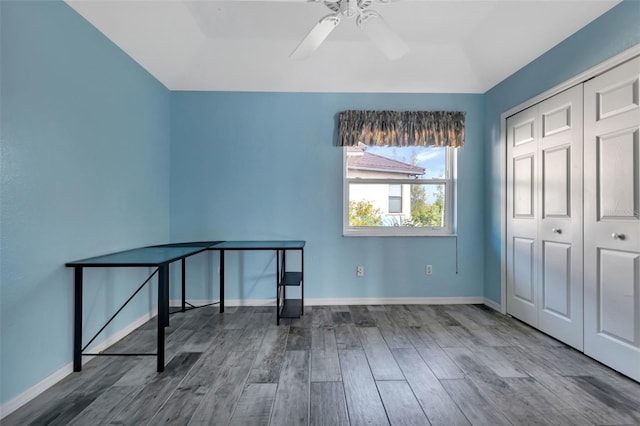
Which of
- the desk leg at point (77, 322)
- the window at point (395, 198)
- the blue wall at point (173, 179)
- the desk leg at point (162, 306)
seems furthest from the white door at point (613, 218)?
the desk leg at point (77, 322)

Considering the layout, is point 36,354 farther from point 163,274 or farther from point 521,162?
point 521,162

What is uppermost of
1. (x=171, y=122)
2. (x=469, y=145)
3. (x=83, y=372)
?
(x=171, y=122)

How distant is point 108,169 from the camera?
7.88 feet

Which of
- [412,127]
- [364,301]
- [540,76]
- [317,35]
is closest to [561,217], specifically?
[540,76]

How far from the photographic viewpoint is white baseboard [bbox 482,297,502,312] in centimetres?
322

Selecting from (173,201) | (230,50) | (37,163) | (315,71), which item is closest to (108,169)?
(37,163)

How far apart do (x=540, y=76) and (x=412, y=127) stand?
1211 millimetres

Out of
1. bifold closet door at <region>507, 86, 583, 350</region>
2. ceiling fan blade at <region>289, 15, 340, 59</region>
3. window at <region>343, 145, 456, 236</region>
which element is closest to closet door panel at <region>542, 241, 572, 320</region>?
bifold closet door at <region>507, 86, 583, 350</region>

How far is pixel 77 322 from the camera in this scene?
2.02 m

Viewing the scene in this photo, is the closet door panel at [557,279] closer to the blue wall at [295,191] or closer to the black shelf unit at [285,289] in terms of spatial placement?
the blue wall at [295,191]

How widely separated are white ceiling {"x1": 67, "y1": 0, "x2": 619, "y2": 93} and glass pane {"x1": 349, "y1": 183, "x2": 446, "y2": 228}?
1.14 m

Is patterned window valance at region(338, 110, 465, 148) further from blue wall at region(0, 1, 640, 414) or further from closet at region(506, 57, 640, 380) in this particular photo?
closet at region(506, 57, 640, 380)

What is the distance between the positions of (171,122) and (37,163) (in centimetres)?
178

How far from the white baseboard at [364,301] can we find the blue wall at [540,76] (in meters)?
0.33
